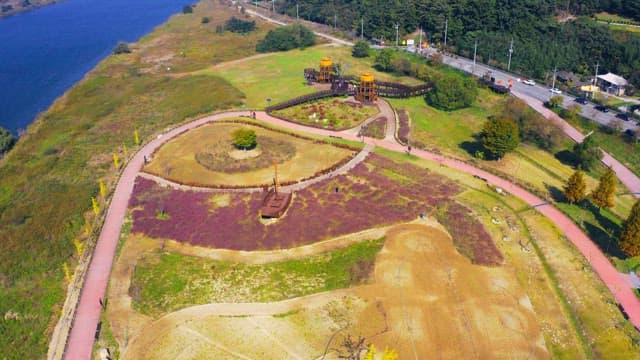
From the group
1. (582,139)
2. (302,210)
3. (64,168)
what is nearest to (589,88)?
(582,139)

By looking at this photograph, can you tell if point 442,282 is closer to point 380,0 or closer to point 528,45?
point 528,45

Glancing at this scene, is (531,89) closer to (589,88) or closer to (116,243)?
(589,88)

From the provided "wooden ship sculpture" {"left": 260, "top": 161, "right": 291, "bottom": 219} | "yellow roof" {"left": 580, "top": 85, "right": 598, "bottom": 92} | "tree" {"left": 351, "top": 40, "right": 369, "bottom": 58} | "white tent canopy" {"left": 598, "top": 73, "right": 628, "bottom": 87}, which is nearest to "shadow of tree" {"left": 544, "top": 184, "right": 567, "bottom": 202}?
"wooden ship sculpture" {"left": 260, "top": 161, "right": 291, "bottom": 219}

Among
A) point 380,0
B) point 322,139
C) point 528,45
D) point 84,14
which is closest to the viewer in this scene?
point 322,139

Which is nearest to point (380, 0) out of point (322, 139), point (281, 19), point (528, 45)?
point (281, 19)

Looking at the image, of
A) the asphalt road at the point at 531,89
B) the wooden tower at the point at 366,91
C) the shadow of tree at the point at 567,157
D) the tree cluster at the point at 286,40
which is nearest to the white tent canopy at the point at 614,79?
the asphalt road at the point at 531,89
